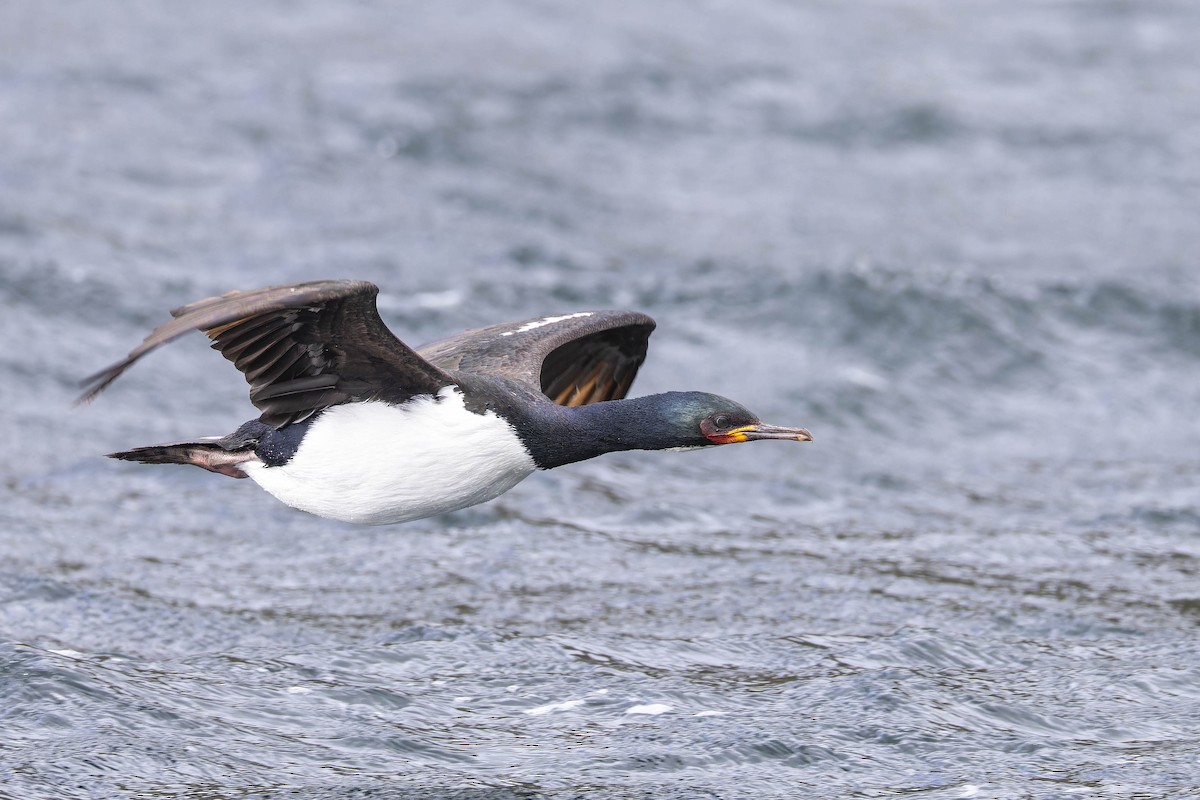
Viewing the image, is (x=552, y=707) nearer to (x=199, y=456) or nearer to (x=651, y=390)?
(x=199, y=456)

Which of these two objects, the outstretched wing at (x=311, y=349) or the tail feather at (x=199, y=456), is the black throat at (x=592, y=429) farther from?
the tail feather at (x=199, y=456)

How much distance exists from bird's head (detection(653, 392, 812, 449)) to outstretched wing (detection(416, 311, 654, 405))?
0.90m

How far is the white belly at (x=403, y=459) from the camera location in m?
7.14

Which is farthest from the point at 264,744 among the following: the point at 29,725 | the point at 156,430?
the point at 156,430

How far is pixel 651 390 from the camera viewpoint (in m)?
13.6

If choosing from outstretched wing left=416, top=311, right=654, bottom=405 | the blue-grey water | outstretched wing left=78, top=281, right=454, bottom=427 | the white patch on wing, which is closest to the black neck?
outstretched wing left=78, top=281, right=454, bottom=427

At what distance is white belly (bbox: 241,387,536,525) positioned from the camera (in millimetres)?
7145

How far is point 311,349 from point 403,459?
0.62 metres

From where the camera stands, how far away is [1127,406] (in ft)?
46.5

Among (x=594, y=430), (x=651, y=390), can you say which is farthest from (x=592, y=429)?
(x=651, y=390)

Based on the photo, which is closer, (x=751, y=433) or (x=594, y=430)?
(x=751, y=433)

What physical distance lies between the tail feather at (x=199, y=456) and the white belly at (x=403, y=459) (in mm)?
237

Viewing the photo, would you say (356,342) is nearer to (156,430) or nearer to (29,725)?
(29,725)

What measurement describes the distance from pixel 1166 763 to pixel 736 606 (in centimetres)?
281
